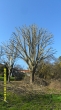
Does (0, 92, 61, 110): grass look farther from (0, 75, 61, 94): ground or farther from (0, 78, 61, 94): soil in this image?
(0, 75, 61, 94): ground

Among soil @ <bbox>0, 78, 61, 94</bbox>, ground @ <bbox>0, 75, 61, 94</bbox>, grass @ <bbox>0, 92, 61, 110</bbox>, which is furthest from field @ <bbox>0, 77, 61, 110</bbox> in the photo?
ground @ <bbox>0, 75, 61, 94</bbox>

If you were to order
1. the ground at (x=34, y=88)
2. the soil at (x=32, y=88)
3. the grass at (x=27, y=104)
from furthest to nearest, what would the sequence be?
the ground at (x=34, y=88)
the soil at (x=32, y=88)
the grass at (x=27, y=104)

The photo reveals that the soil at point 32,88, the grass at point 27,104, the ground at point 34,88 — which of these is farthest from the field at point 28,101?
the ground at point 34,88

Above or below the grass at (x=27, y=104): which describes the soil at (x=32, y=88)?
above

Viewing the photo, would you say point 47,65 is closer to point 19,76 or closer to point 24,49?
point 19,76

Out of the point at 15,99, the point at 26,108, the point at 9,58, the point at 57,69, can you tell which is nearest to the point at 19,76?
the point at 9,58

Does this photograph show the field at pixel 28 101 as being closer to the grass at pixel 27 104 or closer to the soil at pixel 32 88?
the grass at pixel 27 104

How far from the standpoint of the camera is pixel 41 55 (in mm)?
34406

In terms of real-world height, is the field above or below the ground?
below

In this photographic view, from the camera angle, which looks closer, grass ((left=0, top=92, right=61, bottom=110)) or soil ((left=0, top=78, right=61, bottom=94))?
grass ((left=0, top=92, right=61, bottom=110))

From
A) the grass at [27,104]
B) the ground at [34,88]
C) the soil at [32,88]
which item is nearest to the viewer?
the grass at [27,104]

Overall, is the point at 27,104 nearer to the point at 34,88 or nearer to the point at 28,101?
the point at 28,101

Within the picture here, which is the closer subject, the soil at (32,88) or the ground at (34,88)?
the soil at (32,88)

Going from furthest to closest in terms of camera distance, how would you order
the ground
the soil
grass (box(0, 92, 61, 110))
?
the ground → the soil → grass (box(0, 92, 61, 110))
